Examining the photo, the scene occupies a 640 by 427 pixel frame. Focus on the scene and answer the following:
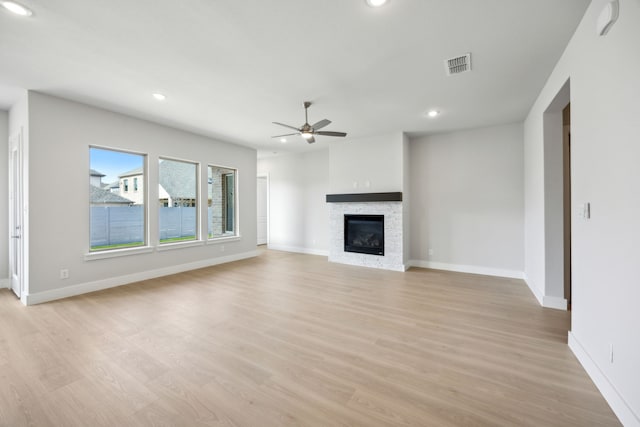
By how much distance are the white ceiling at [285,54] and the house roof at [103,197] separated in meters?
1.32

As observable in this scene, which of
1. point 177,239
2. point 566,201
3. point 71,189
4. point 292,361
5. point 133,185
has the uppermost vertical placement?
point 133,185

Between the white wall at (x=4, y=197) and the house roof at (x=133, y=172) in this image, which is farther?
the house roof at (x=133, y=172)

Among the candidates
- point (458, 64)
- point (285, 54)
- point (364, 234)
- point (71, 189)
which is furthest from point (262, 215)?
point (458, 64)

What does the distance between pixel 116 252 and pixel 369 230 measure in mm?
4628

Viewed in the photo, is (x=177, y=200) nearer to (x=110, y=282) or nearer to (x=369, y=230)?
(x=110, y=282)

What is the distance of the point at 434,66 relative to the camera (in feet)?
9.59

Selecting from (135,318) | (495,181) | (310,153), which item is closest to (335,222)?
(310,153)

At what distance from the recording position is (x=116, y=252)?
4367 mm

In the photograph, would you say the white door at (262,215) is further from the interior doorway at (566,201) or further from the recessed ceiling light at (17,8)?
the interior doorway at (566,201)

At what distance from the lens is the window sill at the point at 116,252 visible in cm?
409

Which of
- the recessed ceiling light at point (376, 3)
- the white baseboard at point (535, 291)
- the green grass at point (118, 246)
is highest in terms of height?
the recessed ceiling light at point (376, 3)

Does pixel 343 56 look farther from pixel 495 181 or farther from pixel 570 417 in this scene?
pixel 495 181

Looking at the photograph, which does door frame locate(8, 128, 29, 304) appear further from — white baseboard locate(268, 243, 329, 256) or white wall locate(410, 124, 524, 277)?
white wall locate(410, 124, 524, 277)

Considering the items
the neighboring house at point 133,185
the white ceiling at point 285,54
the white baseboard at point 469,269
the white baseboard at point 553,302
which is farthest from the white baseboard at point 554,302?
the neighboring house at point 133,185
